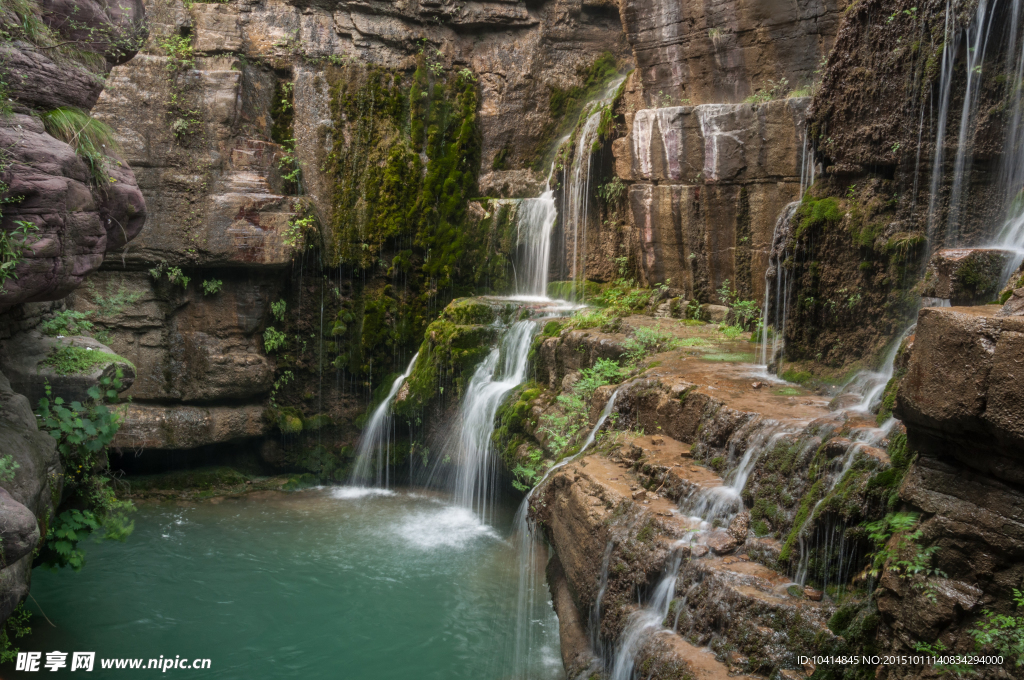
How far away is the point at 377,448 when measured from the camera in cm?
1180

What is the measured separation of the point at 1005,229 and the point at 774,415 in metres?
2.21

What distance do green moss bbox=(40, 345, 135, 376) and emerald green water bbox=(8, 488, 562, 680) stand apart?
2720 millimetres

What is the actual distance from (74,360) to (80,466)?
984 mm

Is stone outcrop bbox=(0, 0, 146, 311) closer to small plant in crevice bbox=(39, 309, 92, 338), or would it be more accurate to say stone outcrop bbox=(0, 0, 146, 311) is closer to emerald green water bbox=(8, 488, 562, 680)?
small plant in crevice bbox=(39, 309, 92, 338)

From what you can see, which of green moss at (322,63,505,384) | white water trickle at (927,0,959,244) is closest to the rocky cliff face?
green moss at (322,63,505,384)

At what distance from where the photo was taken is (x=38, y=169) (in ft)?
17.2

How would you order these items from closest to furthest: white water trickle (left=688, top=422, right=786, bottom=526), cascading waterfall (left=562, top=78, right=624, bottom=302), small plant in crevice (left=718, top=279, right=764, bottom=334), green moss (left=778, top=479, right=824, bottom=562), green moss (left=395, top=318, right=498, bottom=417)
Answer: green moss (left=778, top=479, right=824, bottom=562), white water trickle (left=688, top=422, right=786, bottom=526), small plant in crevice (left=718, top=279, right=764, bottom=334), green moss (left=395, top=318, right=498, bottom=417), cascading waterfall (left=562, top=78, right=624, bottom=302)

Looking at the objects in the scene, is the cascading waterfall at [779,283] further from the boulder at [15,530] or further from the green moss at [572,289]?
the boulder at [15,530]

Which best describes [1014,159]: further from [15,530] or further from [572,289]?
[15,530]

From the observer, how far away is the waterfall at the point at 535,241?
1200 centimetres

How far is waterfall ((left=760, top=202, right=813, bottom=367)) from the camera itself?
6418 mm

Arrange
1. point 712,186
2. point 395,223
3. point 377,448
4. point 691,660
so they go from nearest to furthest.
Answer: point 691,660
point 712,186
point 377,448
point 395,223

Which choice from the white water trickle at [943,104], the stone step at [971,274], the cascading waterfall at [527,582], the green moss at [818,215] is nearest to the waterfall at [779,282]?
the green moss at [818,215]

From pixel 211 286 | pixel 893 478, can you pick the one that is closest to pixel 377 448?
pixel 211 286
